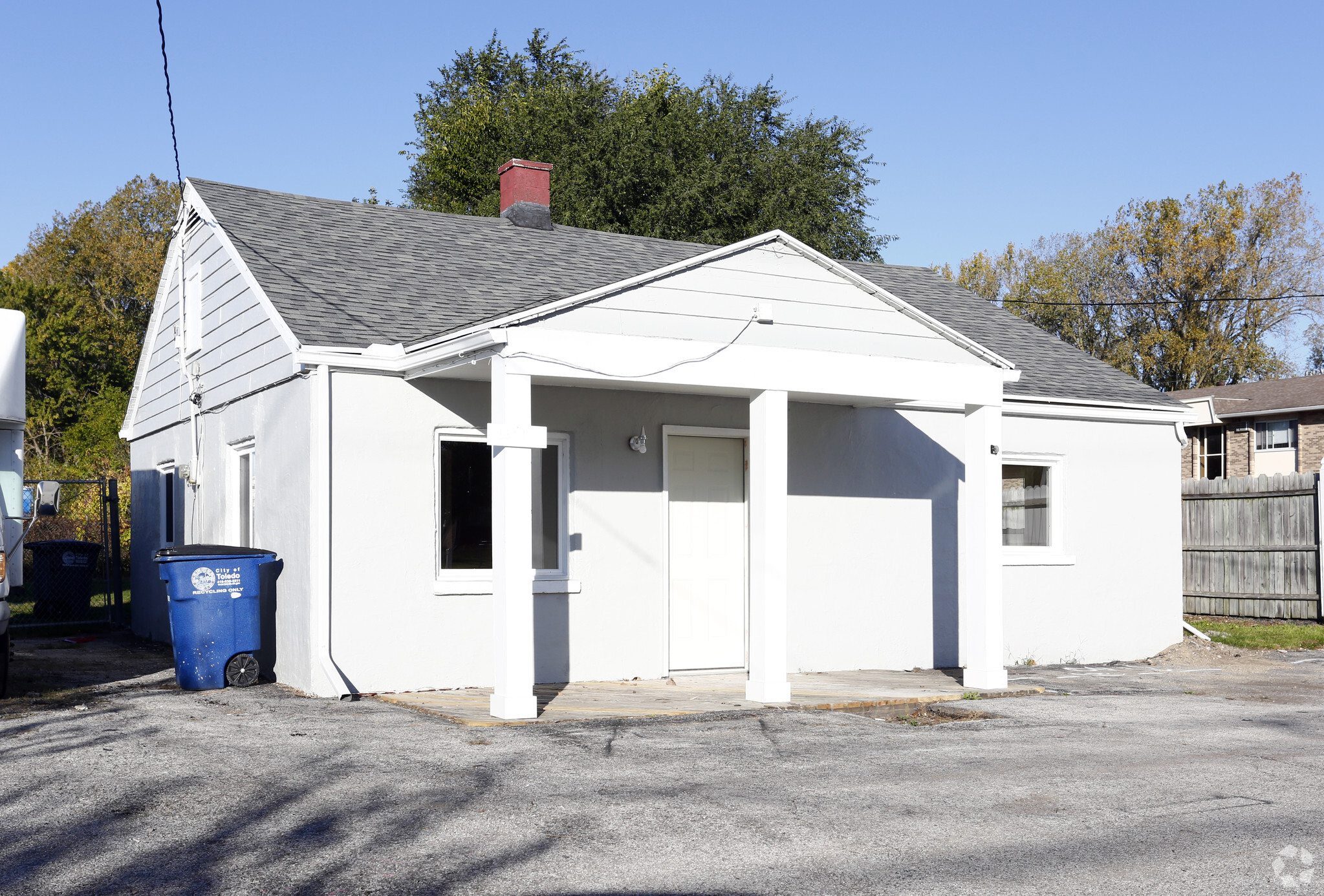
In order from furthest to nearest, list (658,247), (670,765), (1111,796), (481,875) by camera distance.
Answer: (658,247) → (670,765) → (1111,796) → (481,875)

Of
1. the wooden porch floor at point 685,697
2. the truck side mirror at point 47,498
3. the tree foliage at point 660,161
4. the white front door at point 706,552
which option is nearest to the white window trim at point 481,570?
the wooden porch floor at point 685,697

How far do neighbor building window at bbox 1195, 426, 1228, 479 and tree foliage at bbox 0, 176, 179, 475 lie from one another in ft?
87.9

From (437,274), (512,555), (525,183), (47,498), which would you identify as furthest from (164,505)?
(512,555)

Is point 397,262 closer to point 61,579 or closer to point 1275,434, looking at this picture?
point 61,579

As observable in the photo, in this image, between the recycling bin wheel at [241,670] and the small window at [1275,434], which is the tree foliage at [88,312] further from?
the small window at [1275,434]

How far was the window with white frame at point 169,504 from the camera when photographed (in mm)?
14078

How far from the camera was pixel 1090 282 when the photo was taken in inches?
1688

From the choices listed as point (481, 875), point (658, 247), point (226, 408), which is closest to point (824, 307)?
point (658, 247)

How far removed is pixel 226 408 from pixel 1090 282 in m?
36.9

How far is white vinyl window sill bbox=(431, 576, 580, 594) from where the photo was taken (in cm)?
1005

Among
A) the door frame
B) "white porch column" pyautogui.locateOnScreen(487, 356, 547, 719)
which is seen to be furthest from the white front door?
"white porch column" pyautogui.locateOnScreen(487, 356, 547, 719)

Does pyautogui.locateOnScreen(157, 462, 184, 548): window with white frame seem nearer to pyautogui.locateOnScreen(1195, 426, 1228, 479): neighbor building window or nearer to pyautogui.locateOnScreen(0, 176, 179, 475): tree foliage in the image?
pyautogui.locateOnScreen(0, 176, 179, 475): tree foliage

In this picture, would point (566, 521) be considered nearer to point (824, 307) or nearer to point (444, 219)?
point (824, 307)

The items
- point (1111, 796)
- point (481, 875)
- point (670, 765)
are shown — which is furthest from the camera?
point (670, 765)
